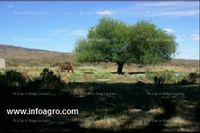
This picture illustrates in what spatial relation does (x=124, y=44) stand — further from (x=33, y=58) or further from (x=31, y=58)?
(x=31, y=58)

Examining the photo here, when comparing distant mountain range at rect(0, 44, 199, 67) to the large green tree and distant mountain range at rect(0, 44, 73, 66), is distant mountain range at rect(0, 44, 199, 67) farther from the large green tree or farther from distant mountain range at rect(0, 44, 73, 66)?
the large green tree

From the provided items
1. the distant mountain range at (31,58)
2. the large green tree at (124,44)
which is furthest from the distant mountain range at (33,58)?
the large green tree at (124,44)

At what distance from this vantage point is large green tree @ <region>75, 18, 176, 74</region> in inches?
2116

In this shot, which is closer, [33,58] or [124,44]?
[124,44]

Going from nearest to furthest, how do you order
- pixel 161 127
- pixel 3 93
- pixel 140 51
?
pixel 161 127 → pixel 3 93 → pixel 140 51

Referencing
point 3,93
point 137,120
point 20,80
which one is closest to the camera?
point 137,120

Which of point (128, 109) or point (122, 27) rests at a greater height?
point (122, 27)

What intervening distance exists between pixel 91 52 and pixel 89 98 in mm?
40626

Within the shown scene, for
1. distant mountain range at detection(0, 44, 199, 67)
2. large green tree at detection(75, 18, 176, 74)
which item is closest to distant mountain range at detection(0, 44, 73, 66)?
distant mountain range at detection(0, 44, 199, 67)

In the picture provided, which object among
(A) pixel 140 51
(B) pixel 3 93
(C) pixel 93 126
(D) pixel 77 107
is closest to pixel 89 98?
(D) pixel 77 107

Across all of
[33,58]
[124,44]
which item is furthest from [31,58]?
[124,44]

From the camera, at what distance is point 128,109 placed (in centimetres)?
1212

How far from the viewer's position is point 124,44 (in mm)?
54344

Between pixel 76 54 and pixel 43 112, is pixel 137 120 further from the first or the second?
pixel 76 54
